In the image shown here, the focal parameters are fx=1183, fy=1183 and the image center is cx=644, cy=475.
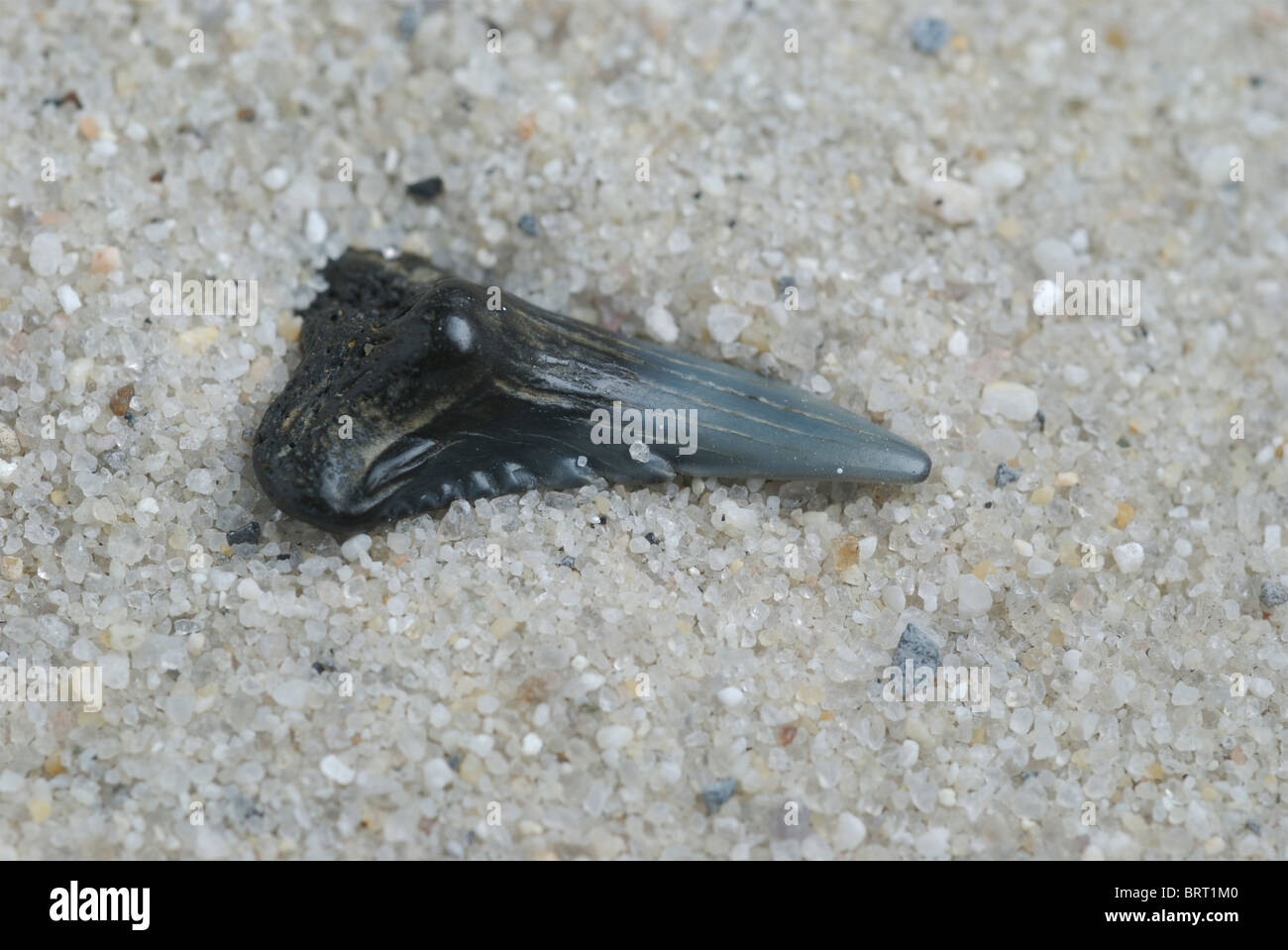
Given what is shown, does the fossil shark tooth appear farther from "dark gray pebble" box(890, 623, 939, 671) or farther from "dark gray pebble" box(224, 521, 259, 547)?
"dark gray pebble" box(890, 623, 939, 671)

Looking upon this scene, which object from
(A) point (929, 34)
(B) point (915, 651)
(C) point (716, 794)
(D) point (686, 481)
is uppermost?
(A) point (929, 34)

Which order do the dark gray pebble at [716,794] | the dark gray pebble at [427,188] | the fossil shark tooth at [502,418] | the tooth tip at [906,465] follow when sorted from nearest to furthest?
the dark gray pebble at [716,794]
the fossil shark tooth at [502,418]
the tooth tip at [906,465]
the dark gray pebble at [427,188]

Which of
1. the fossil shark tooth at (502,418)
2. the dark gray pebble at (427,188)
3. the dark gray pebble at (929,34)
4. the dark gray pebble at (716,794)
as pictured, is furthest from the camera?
the dark gray pebble at (929,34)

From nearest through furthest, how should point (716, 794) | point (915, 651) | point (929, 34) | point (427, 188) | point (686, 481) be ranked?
point (716, 794)
point (915, 651)
point (686, 481)
point (427, 188)
point (929, 34)

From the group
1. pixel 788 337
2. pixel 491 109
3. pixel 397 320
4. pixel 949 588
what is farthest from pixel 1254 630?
pixel 491 109

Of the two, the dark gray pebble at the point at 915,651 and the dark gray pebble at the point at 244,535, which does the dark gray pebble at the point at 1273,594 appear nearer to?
the dark gray pebble at the point at 915,651

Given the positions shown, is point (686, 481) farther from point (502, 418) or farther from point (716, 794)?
point (716, 794)

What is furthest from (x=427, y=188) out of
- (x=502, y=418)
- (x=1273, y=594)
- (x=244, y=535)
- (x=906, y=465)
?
(x=1273, y=594)

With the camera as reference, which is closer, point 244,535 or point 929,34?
point 244,535

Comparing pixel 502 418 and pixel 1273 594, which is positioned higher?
pixel 502 418

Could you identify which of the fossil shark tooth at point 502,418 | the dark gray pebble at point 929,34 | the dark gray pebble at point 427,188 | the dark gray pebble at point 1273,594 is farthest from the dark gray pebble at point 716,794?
the dark gray pebble at point 929,34
